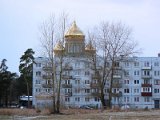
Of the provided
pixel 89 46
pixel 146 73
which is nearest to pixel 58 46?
→ pixel 89 46


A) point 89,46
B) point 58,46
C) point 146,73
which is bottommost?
point 146,73

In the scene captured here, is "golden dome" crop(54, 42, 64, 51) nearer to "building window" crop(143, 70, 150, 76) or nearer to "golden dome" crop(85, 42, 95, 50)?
"golden dome" crop(85, 42, 95, 50)

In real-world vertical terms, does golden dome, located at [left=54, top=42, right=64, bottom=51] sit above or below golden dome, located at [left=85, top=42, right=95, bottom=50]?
below

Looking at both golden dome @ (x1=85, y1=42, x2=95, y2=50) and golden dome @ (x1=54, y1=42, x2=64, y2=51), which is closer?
golden dome @ (x1=54, y1=42, x2=64, y2=51)

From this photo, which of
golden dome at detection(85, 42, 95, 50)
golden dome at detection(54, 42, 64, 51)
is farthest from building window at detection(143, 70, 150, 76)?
golden dome at detection(54, 42, 64, 51)

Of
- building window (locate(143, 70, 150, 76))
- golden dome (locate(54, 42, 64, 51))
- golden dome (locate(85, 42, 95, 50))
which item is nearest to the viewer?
golden dome (locate(54, 42, 64, 51))

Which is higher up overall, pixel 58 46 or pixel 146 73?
pixel 58 46

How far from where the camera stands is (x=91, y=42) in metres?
70.7

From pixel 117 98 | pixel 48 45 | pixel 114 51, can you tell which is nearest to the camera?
pixel 48 45

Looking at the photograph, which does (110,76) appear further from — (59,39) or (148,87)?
(148,87)

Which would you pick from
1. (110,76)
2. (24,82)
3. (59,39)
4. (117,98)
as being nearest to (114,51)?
(110,76)

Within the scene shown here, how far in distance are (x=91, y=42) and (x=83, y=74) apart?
5444 centimetres

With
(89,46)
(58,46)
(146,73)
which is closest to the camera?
(58,46)

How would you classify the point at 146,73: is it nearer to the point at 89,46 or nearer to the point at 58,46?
the point at 89,46
